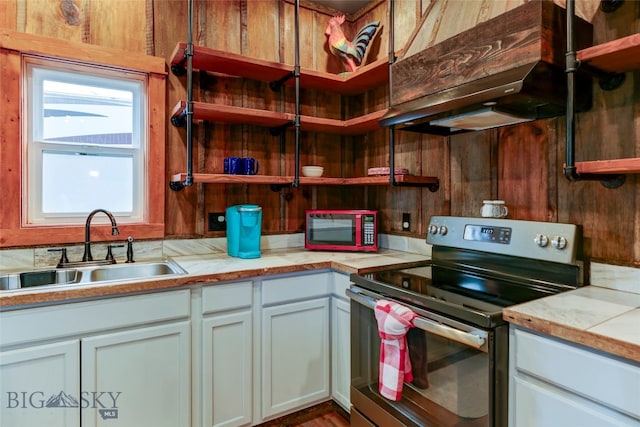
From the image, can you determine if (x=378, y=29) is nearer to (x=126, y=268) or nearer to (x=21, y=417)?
(x=126, y=268)

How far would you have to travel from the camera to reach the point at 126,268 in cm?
188

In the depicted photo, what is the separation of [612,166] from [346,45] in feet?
5.92

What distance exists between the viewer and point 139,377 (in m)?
1.54

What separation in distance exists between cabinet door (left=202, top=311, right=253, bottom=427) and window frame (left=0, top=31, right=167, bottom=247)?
739mm

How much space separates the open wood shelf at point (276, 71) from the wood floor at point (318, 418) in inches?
77.1

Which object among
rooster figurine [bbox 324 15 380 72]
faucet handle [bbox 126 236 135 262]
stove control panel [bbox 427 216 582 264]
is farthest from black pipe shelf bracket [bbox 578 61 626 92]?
faucet handle [bbox 126 236 135 262]

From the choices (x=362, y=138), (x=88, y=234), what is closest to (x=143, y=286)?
(x=88, y=234)

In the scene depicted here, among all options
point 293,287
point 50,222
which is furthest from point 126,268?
point 293,287

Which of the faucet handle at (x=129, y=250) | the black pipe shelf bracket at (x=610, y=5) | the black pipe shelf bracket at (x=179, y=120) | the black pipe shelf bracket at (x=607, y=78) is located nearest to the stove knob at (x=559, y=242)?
the black pipe shelf bracket at (x=607, y=78)

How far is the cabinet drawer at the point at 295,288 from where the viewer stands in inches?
71.8

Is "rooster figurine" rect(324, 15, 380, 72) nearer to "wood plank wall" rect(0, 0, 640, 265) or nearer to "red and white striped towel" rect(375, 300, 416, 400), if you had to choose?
"wood plank wall" rect(0, 0, 640, 265)

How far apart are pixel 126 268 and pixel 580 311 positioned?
1.94m

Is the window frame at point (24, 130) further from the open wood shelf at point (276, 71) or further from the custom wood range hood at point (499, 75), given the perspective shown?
the custom wood range hood at point (499, 75)

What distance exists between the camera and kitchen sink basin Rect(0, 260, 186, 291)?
166cm
